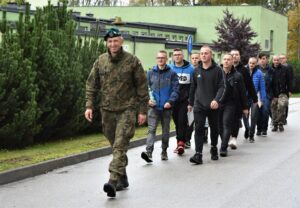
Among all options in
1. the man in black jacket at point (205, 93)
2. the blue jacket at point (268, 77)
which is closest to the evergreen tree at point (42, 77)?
the man in black jacket at point (205, 93)

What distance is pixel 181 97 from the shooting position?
12211 mm

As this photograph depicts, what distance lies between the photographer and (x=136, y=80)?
8203mm

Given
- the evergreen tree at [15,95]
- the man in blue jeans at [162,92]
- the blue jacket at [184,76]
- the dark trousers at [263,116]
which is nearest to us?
the man in blue jeans at [162,92]

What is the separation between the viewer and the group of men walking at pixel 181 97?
26.7 ft

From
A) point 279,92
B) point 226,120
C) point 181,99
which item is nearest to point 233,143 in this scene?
point 226,120

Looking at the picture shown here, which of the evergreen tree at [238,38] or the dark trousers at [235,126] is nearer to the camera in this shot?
the dark trousers at [235,126]

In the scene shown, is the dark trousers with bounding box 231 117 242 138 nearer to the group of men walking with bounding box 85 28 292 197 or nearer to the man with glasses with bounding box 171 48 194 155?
the group of men walking with bounding box 85 28 292 197

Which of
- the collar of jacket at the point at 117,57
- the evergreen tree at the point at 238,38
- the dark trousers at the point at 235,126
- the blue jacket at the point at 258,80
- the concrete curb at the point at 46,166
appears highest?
the evergreen tree at the point at 238,38

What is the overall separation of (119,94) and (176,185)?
5.62 ft

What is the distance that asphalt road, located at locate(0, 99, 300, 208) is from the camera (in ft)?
25.7

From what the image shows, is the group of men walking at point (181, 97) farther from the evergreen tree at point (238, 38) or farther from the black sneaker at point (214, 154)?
the evergreen tree at point (238, 38)

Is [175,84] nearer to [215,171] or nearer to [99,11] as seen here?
[215,171]

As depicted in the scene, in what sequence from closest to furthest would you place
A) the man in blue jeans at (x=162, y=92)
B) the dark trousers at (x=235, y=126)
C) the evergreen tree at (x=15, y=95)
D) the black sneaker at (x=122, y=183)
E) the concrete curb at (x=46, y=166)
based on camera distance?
1. the black sneaker at (x=122, y=183)
2. the concrete curb at (x=46, y=166)
3. the man in blue jeans at (x=162, y=92)
4. the evergreen tree at (x=15, y=95)
5. the dark trousers at (x=235, y=126)

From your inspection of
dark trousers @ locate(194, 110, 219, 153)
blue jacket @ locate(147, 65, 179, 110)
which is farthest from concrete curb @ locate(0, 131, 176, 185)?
dark trousers @ locate(194, 110, 219, 153)
